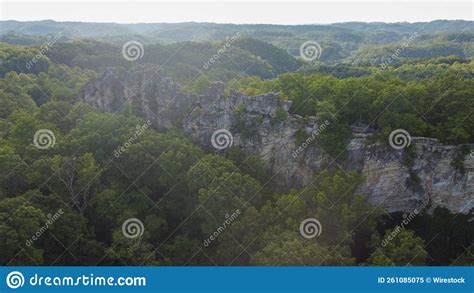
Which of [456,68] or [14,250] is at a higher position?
[456,68]

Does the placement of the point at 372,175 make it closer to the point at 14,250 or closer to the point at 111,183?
the point at 111,183

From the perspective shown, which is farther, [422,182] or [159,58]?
[159,58]

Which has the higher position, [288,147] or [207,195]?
[288,147]

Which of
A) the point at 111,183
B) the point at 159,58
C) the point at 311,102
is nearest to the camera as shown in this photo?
the point at 111,183

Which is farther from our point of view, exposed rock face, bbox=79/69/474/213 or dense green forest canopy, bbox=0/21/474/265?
exposed rock face, bbox=79/69/474/213

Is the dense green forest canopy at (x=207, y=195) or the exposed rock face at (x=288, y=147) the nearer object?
the dense green forest canopy at (x=207, y=195)

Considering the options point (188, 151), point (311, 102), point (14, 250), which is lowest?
point (14, 250)

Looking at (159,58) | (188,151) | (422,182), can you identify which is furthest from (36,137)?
(159,58)

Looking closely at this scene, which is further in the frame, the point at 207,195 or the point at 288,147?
the point at 288,147
